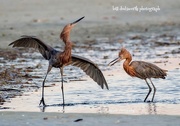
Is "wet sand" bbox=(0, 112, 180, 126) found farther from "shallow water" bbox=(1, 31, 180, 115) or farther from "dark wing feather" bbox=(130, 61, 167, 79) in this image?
"dark wing feather" bbox=(130, 61, 167, 79)

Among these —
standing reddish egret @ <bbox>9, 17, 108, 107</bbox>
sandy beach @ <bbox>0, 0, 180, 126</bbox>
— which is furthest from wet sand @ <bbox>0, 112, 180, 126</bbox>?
standing reddish egret @ <bbox>9, 17, 108, 107</bbox>

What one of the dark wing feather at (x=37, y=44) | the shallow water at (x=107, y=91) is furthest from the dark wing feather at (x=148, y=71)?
the dark wing feather at (x=37, y=44)

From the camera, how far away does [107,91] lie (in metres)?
12.3

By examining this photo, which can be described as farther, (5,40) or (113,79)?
(5,40)

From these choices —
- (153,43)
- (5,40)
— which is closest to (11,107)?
(5,40)

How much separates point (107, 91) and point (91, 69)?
0.55 meters

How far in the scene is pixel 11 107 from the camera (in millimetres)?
10508

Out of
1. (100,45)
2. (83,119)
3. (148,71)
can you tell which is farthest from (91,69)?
(100,45)

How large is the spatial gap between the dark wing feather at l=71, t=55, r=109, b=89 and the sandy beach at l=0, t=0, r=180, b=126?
0.28 meters

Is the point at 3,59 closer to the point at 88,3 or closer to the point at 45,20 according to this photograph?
the point at 45,20

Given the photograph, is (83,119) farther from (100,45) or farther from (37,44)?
(100,45)

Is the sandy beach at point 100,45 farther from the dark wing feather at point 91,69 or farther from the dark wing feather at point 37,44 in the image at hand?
the dark wing feather at point 37,44

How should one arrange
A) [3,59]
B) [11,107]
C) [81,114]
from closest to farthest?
[81,114]
[11,107]
[3,59]

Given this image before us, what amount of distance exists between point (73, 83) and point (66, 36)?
5.47ft
